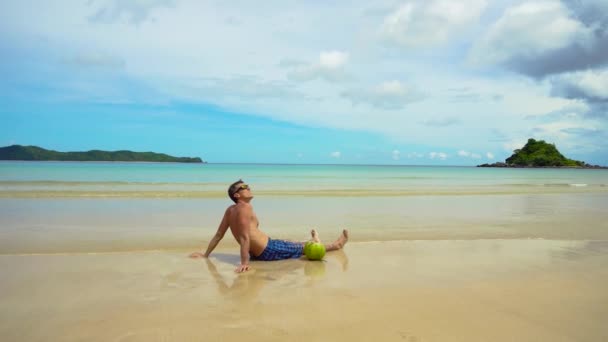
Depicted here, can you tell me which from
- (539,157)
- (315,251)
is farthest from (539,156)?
(315,251)

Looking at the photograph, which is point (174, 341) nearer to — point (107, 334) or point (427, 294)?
point (107, 334)

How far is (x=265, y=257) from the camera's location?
7.62 m

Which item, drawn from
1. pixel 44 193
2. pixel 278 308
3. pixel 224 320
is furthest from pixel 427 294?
pixel 44 193

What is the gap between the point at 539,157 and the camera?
496 feet

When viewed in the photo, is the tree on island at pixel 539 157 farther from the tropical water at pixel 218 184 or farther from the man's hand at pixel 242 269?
the man's hand at pixel 242 269

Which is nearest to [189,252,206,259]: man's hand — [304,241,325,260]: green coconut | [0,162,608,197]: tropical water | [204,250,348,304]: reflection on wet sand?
[204,250,348,304]: reflection on wet sand

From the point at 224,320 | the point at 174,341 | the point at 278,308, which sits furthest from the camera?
the point at 278,308

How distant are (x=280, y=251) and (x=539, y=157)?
546ft

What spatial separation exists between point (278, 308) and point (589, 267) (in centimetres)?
548

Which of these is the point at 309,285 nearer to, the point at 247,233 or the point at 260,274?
the point at 260,274

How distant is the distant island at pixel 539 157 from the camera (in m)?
150

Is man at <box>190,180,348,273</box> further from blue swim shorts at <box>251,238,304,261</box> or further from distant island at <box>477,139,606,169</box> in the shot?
distant island at <box>477,139,606,169</box>

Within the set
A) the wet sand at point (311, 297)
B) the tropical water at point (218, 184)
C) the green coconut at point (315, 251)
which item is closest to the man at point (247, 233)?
the green coconut at point (315, 251)

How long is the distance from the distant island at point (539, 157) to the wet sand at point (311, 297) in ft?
533
